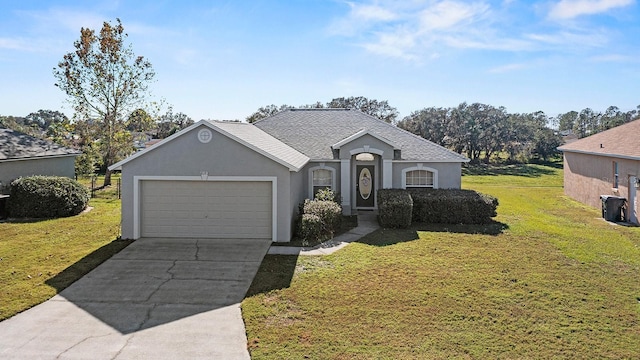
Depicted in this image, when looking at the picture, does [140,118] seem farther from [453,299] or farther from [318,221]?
[453,299]

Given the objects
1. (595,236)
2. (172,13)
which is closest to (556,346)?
(595,236)

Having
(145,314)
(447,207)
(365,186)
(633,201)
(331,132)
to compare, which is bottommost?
(145,314)

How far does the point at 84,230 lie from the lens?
1495 cm

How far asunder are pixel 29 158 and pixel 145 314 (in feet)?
54.4

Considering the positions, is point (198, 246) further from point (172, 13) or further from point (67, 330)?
point (172, 13)

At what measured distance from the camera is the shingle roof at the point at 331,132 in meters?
18.1

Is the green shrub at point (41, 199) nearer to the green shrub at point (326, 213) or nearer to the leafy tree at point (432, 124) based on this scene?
the green shrub at point (326, 213)

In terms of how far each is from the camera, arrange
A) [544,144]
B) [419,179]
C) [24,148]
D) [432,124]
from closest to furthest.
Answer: [419,179] → [24,148] → [432,124] → [544,144]

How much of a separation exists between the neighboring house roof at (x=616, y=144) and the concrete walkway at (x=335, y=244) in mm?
10947

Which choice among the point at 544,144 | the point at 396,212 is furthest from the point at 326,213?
the point at 544,144

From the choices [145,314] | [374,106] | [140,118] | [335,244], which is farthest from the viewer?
[374,106]

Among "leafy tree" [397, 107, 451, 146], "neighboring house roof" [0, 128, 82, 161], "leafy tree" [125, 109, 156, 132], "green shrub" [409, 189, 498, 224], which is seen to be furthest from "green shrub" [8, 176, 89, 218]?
"leafy tree" [397, 107, 451, 146]

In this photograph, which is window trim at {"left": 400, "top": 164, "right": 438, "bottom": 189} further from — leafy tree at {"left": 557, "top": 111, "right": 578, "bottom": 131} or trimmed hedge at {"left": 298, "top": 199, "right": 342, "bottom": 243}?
leafy tree at {"left": 557, "top": 111, "right": 578, "bottom": 131}

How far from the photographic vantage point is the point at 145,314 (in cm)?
770
